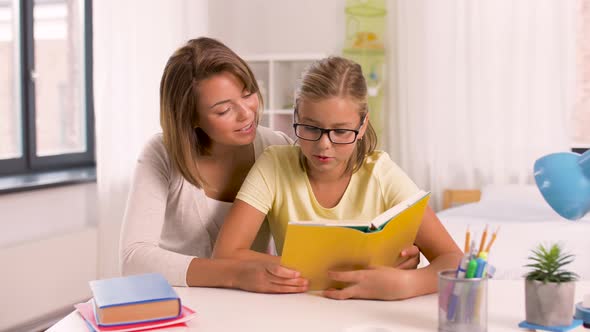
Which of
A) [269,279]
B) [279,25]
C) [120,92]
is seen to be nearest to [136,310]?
[269,279]

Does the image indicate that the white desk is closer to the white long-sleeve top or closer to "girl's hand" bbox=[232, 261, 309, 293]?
"girl's hand" bbox=[232, 261, 309, 293]

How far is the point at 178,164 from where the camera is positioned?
1.79 m

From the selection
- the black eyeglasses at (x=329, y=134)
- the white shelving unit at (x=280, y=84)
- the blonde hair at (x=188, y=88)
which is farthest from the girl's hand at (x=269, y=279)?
the white shelving unit at (x=280, y=84)

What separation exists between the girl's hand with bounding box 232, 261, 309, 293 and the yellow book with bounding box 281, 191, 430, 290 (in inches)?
0.7

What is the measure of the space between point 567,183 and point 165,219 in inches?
42.1

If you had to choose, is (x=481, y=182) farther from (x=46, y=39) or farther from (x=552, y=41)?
(x=46, y=39)

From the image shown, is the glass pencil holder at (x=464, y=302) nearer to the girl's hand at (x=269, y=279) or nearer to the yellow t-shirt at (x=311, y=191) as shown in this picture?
the girl's hand at (x=269, y=279)

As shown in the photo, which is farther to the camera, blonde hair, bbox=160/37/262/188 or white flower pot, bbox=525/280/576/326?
blonde hair, bbox=160/37/262/188

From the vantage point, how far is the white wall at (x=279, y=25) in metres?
4.64

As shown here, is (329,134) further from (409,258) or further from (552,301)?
(552,301)

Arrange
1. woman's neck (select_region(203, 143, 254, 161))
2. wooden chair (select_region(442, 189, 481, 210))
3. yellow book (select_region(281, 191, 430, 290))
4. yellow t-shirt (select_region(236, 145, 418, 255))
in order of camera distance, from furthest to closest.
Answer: wooden chair (select_region(442, 189, 481, 210))
woman's neck (select_region(203, 143, 254, 161))
yellow t-shirt (select_region(236, 145, 418, 255))
yellow book (select_region(281, 191, 430, 290))

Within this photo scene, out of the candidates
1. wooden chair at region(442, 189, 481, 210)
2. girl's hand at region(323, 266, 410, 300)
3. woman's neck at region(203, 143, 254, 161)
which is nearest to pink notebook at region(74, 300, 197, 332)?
girl's hand at region(323, 266, 410, 300)

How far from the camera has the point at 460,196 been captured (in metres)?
4.18

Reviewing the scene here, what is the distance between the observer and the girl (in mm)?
1556
